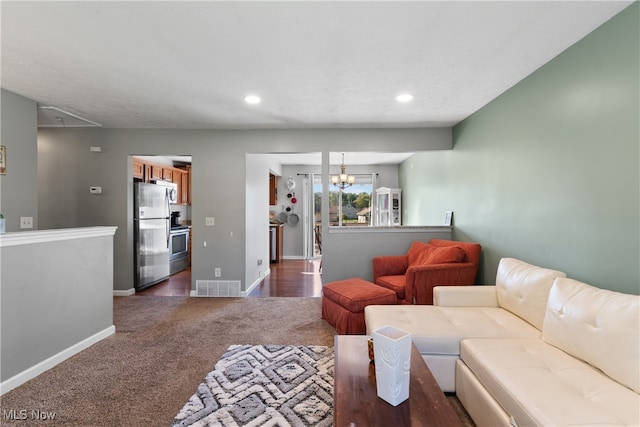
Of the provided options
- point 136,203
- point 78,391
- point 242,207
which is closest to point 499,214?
point 242,207

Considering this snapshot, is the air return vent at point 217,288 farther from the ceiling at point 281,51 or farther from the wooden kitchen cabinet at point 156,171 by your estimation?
the ceiling at point 281,51

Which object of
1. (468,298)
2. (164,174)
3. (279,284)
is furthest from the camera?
(164,174)

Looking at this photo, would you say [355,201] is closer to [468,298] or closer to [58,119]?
[468,298]

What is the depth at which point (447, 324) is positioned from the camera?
7.07 ft

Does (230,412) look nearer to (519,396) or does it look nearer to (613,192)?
(519,396)

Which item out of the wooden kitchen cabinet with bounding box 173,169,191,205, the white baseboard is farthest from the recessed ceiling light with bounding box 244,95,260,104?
the wooden kitchen cabinet with bounding box 173,169,191,205

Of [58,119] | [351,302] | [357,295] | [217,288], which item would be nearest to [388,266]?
[357,295]

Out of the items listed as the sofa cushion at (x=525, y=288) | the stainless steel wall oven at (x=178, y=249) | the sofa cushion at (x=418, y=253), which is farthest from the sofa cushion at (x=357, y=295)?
the stainless steel wall oven at (x=178, y=249)

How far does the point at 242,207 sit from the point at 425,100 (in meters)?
2.84

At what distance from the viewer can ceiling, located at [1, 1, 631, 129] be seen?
1774 millimetres

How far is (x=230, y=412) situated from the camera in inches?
72.0

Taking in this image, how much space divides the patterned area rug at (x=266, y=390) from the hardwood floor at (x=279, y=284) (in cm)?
191

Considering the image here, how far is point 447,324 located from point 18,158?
14.5ft

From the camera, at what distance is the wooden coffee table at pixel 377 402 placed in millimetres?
1190
